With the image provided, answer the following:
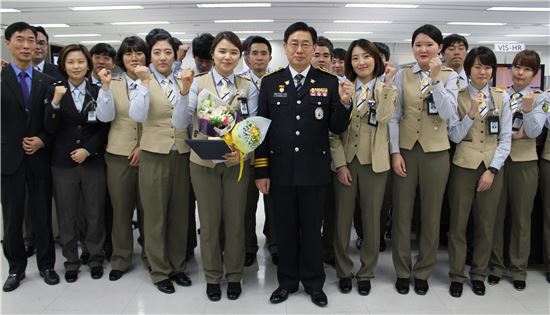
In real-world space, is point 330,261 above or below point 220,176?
below

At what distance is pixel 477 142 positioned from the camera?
2.83 metres

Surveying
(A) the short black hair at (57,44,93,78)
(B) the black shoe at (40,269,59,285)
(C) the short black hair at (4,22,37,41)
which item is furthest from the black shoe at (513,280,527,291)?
(C) the short black hair at (4,22,37,41)

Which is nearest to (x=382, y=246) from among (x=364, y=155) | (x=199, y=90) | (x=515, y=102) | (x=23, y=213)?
(x=364, y=155)

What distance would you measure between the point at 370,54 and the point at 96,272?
248cm

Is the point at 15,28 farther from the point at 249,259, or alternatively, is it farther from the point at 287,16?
the point at 287,16

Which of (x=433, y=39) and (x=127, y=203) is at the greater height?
(x=433, y=39)

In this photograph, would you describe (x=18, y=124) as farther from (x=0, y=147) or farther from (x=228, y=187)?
(x=228, y=187)

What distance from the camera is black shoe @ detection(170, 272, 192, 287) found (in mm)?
3021

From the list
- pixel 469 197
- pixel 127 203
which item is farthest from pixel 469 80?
pixel 127 203

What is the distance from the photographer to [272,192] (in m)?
2.74

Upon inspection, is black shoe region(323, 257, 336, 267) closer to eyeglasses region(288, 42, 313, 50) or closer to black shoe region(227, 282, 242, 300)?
black shoe region(227, 282, 242, 300)

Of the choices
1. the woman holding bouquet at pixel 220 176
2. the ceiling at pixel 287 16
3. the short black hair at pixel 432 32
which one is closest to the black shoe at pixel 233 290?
the woman holding bouquet at pixel 220 176

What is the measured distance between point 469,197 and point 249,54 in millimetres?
2044

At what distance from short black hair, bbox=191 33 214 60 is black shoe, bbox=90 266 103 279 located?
187 centimetres
